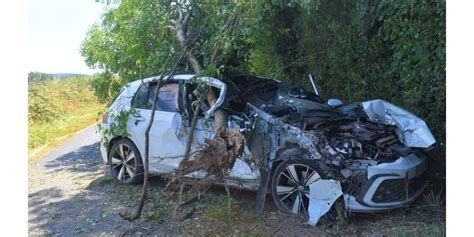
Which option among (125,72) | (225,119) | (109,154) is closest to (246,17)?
(225,119)

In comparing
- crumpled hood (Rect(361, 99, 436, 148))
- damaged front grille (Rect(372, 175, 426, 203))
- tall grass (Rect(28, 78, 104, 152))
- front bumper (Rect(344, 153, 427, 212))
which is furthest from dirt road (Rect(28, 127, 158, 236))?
tall grass (Rect(28, 78, 104, 152))

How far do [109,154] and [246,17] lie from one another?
3059 mm

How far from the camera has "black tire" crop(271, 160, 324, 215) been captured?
16.4 ft

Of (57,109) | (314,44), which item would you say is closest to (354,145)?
(314,44)

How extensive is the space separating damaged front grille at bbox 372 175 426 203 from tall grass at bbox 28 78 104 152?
10.4 meters

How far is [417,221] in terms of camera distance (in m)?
4.75

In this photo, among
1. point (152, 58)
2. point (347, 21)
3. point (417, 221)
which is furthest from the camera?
point (152, 58)

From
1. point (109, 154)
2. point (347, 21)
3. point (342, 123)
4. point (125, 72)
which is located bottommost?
point (109, 154)

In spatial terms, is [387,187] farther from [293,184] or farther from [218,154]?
[218,154]

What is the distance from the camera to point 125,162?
22.5 ft

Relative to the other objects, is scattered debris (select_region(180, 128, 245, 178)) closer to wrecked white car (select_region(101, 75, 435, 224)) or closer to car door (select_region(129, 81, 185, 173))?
wrecked white car (select_region(101, 75, 435, 224))

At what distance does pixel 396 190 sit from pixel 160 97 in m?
3.51

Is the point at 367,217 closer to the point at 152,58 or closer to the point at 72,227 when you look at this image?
the point at 72,227
